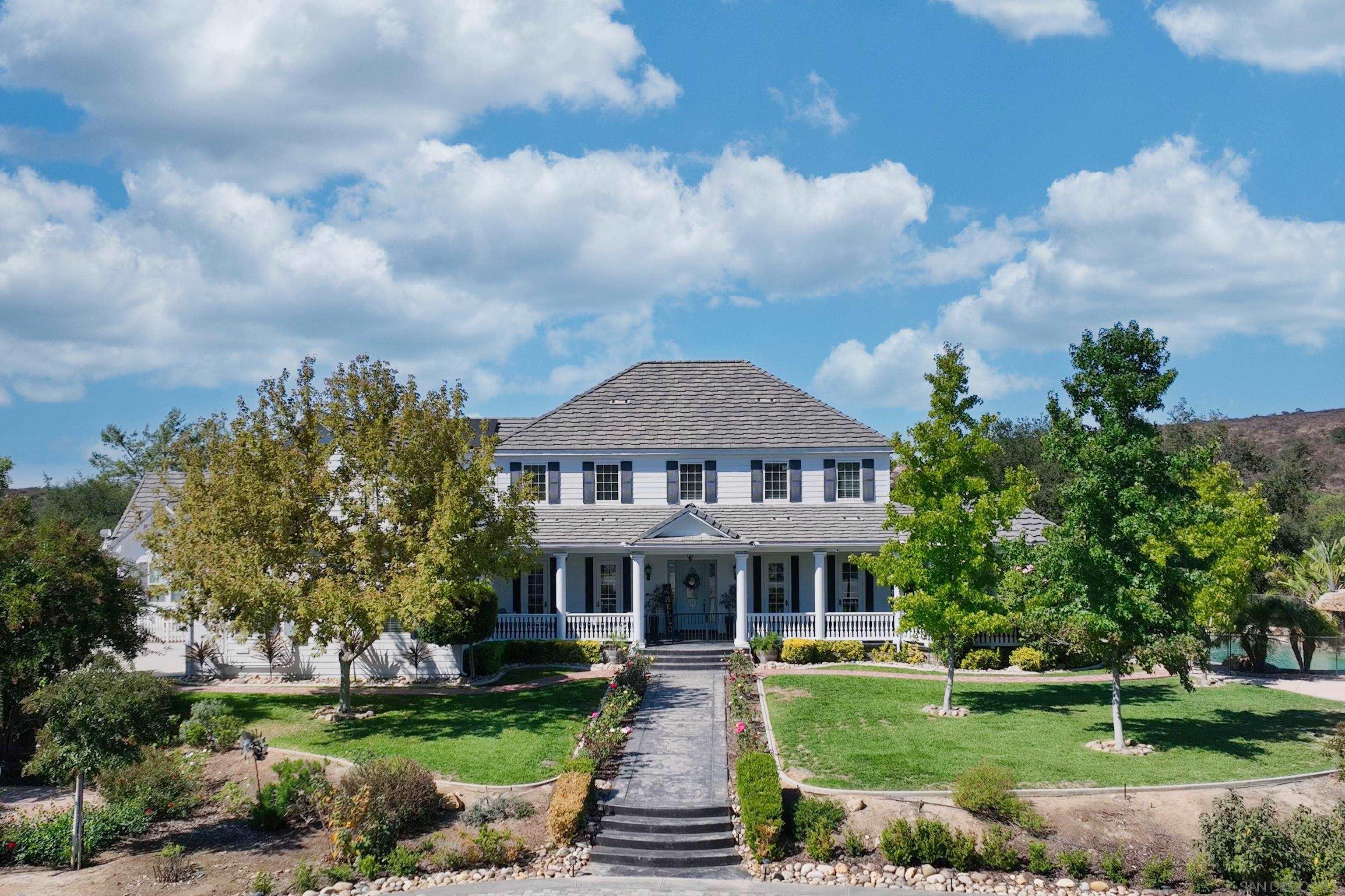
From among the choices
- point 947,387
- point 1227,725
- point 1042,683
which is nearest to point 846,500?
point 1042,683

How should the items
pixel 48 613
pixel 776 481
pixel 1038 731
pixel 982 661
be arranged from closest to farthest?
pixel 48 613, pixel 1038 731, pixel 982 661, pixel 776 481

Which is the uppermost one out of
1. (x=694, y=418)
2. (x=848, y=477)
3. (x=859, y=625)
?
(x=694, y=418)

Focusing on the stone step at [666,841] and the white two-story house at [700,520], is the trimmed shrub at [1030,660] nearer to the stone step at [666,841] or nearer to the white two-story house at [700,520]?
the white two-story house at [700,520]

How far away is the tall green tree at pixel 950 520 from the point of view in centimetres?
2136

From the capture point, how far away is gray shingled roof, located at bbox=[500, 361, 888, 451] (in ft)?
107

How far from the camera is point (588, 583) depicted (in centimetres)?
3125

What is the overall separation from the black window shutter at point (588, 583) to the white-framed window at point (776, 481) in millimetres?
6392

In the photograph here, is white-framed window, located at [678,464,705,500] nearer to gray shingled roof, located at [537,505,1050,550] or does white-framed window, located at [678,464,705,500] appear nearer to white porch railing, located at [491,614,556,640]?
gray shingled roof, located at [537,505,1050,550]

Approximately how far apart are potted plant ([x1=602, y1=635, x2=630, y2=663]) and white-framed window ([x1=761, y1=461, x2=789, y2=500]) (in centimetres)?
751

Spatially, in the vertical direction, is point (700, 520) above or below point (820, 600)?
above

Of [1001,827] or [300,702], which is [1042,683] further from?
[300,702]

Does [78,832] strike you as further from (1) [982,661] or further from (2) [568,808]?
(1) [982,661]

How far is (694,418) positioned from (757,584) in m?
6.39

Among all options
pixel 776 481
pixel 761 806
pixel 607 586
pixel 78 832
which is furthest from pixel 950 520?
pixel 78 832
